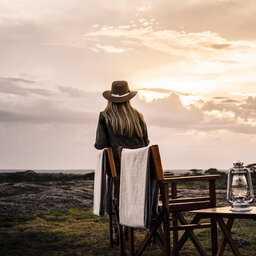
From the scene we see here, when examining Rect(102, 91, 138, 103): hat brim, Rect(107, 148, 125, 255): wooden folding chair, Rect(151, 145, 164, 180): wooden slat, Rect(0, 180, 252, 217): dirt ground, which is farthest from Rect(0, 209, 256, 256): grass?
Rect(102, 91, 138, 103): hat brim

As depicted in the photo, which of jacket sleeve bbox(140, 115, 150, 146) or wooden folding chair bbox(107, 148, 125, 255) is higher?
jacket sleeve bbox(140, 115, 150, 146)

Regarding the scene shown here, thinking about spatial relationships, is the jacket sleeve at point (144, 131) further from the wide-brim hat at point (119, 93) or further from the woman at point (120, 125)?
the wide-brim hat at point (119, 93)

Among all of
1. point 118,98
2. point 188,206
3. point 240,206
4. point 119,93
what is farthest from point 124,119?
point 240,206

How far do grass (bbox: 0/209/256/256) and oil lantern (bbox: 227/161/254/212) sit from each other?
151 cm

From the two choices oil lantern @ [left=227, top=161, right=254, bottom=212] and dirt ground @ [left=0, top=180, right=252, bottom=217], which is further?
dirt ground @ [left=0, top=180, right=252, bottom=217]

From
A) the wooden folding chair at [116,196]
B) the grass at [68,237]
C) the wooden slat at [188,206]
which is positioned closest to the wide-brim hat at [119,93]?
the wooden folding chair at [116,196]

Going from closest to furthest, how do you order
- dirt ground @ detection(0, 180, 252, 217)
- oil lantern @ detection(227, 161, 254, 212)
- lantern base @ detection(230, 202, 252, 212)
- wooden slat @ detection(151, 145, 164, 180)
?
lantern base @ detection(230, 202, 252, 212) < oil lantern @ detection(227, 161, 254, 212) < wooden slat @ detection(151, 145, 164, 180) < dirt ground @ detection(0, 180, 252, 217)

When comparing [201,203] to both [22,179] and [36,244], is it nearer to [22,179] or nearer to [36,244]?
[36,244]

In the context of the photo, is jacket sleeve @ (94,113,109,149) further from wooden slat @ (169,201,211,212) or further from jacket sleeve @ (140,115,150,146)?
wooden slat @ (169,201,211,212)

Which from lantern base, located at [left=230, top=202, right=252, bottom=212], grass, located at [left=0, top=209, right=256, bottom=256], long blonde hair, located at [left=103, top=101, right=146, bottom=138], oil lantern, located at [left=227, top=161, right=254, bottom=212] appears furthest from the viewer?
long blonde hair, located at [left=103, top=101, right=146, bottom=138]

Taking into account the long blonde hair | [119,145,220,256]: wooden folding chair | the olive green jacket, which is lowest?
[119,145,220,256]: wooden folding chair

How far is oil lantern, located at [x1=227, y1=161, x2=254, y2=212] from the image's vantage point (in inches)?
162

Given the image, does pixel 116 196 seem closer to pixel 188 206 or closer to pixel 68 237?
pixel 188 206

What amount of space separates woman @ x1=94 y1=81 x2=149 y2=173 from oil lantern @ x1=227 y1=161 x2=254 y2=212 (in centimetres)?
200
